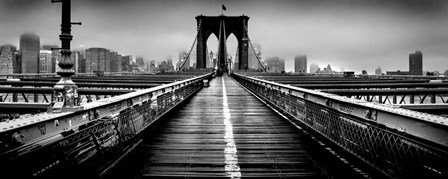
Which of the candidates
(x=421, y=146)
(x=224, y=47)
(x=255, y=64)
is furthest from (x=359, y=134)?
(x=224, y=47)

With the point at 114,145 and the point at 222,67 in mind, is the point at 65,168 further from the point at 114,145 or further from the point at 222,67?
the point at 222,67

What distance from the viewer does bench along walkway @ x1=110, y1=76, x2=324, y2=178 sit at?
5.48 metres

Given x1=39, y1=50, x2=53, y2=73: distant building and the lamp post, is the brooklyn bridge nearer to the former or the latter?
the lamp post

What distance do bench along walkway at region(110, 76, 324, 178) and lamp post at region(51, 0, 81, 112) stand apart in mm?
1196

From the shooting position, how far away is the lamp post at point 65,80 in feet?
17.1

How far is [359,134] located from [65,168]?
445cm

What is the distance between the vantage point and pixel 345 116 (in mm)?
6164

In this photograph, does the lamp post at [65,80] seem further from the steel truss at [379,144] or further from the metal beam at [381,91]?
the metal beam at [381,91]

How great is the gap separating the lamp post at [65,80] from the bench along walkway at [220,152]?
3.92ft

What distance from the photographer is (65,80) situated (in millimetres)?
5555

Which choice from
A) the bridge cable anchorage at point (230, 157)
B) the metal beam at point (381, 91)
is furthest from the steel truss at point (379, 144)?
the metal beam at point (381, 91)

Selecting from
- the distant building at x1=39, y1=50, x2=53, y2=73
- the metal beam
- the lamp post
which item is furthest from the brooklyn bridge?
the distant building at x1=39, y1=50, x2=53, y2=73

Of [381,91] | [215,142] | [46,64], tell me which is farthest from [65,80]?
[46,64]

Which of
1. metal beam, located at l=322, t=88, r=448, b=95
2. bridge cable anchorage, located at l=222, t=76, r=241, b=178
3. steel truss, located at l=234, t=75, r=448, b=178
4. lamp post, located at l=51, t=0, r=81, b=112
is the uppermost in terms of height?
lamp post, located at l=51, t=0, r=81, b=112
